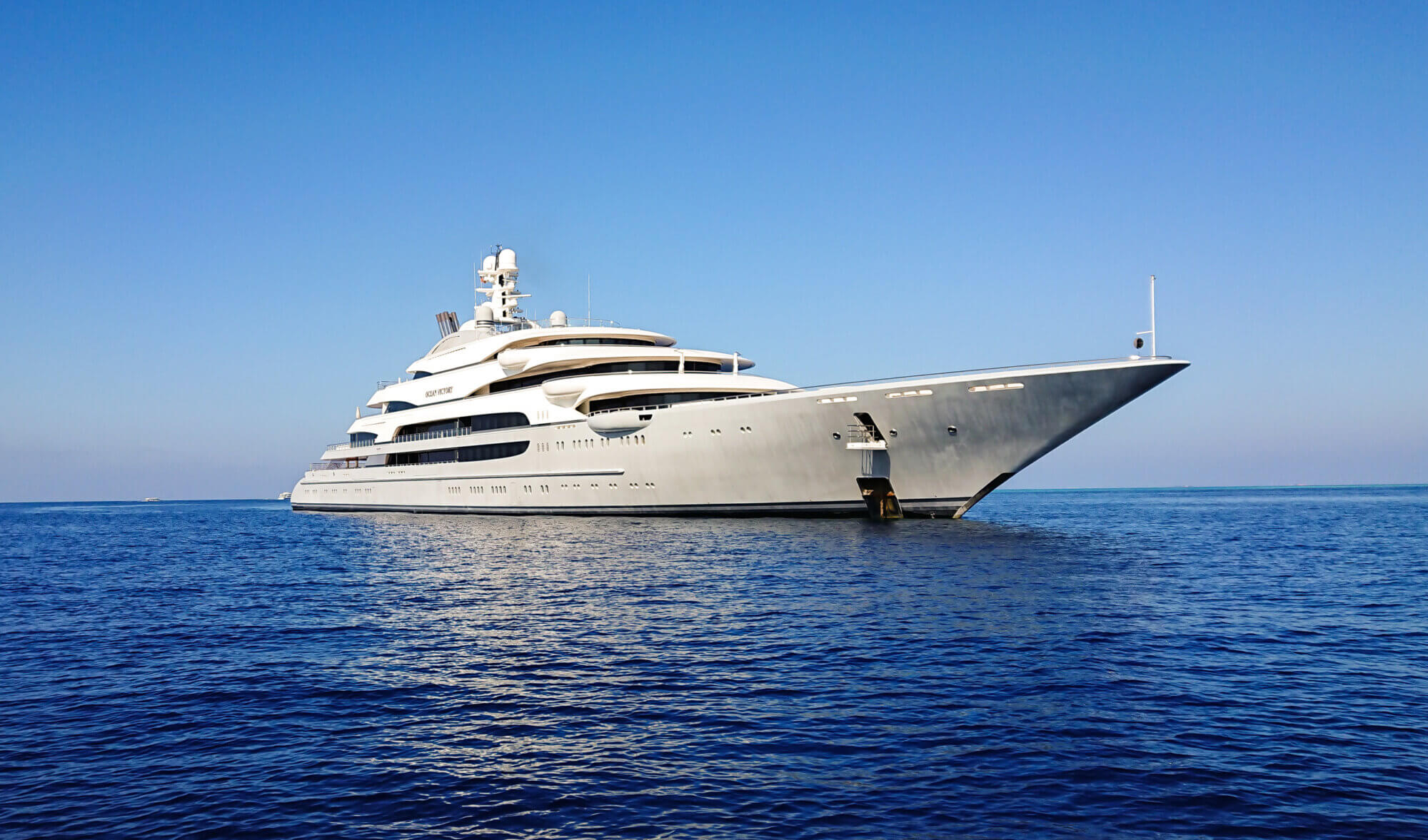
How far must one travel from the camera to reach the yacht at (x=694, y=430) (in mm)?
33125

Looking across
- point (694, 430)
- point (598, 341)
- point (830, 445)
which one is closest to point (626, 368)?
point (598, 341)

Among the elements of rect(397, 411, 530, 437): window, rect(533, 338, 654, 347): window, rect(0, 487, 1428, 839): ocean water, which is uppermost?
rect(533, 338, 654, 347): window

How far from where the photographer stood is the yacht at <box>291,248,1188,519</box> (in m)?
33.1

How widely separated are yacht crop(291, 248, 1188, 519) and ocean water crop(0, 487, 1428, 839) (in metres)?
9.17

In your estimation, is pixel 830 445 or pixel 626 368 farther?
pixel 626 368

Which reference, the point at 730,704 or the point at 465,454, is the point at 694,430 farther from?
the point at 730,704

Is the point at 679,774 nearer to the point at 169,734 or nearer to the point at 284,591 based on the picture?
the point at 169,734

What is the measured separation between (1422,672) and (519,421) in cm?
3991

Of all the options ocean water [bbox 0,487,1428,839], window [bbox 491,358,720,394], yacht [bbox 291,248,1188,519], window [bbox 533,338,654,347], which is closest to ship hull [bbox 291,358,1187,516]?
yacht [bbox 291,248,1188,519]

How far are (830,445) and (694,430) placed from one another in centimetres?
591

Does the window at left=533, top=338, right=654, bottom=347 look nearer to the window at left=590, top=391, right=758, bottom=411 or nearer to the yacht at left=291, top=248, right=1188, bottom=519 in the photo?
the yacht at left=291, top=248, right=1188, bottom=519

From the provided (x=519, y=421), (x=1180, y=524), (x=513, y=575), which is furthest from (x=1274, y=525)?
(x=513, y=575)

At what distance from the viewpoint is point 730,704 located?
11281 mm

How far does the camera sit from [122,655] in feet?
50.5
